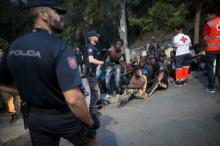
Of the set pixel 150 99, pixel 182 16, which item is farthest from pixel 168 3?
pixel 150 99

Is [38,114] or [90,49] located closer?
[38,114]

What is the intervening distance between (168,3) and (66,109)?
19.1m

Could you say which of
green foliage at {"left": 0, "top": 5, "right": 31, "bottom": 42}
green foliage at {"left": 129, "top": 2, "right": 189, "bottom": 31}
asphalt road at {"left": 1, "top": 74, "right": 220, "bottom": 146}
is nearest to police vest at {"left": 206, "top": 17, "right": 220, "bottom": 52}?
asphalt road at {"left": 1, "top": 74, "right": 220, "bottom": 146}

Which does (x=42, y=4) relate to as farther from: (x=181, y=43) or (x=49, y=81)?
(x=181, y=43)

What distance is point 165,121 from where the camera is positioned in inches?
240

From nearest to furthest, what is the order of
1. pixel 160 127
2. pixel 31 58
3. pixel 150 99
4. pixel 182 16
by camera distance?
pixel 31 58 → pixel 160 127 → pixel 150 99 → pixel 182 16

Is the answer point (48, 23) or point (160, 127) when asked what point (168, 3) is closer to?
point (160, 127)

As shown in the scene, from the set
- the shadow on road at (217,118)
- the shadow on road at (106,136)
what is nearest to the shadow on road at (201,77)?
the shadow on road at (217,118)

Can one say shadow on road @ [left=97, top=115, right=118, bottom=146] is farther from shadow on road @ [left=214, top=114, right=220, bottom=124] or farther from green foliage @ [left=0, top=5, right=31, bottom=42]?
green foliage @ [left=0, top=5, right=31, bottom=42]

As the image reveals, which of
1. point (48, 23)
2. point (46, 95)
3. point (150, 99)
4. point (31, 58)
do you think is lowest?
point (150, 99)

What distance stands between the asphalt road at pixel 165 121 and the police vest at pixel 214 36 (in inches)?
45.9

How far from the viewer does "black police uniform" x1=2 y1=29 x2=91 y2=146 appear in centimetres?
227

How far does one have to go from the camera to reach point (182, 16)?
20078 mm

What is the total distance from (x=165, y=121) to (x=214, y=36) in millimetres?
3091
